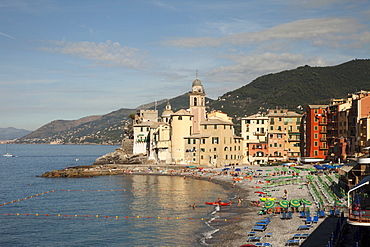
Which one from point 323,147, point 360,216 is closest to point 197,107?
point 323,147

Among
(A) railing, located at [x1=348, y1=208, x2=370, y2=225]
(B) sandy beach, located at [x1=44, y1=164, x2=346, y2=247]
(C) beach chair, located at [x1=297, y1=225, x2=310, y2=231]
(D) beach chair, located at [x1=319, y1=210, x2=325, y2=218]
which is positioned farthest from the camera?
(D) beach chair, located at [x1=319, y1=210, x2=325, y2=218]

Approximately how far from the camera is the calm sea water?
1721 inches

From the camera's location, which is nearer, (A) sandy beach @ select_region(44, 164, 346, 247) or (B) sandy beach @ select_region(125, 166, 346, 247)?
(B) sandy beach @ select_region(125, 166, 346, 247)

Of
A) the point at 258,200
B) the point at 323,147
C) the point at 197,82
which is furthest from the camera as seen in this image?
the point at 197,82

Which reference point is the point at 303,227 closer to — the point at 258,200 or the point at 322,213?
the point at 322,213

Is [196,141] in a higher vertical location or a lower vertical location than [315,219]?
higher

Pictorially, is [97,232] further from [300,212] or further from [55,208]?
[300,212]

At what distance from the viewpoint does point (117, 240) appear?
43000mm

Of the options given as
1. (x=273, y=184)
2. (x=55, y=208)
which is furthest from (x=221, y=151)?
(x=55, y=208)

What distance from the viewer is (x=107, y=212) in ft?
187

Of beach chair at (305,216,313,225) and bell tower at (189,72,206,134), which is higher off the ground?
bell tower at (189,72,206,134)

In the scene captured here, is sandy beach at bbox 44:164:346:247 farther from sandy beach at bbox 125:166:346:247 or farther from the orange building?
the orange building

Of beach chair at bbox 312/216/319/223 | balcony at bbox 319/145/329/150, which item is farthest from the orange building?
beach chair at bbox 312/216/319/223

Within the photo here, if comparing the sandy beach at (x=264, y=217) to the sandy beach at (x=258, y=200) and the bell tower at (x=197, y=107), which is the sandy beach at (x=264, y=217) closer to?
the sandy beach at (x=258, y=200)
